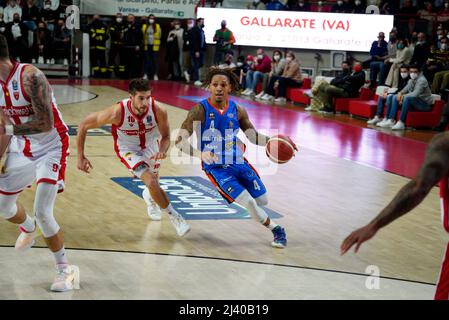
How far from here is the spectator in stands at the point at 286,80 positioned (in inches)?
800

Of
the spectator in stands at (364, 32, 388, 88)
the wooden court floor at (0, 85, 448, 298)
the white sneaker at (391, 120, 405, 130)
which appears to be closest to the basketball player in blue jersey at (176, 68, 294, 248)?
the wooden court floor at (0, 85, 448, 298)

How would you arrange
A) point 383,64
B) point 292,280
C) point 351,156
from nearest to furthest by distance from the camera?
point 292,280 → point 351,156 → point 383,64

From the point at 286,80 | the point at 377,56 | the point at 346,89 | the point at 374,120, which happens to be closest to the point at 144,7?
the point at 286,80

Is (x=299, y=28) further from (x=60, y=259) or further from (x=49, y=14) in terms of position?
(x=60, y=259)

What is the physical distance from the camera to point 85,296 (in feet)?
17.5

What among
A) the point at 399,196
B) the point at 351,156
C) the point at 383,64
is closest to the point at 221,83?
the point at 399,196

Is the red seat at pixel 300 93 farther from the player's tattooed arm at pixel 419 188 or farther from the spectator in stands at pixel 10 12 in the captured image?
the player's tattooed arm at pixel 419 188

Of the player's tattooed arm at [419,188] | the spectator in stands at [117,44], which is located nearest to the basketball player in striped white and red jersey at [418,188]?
the player's tattooed arm at [419,188]

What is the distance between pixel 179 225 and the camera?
23.3 feet

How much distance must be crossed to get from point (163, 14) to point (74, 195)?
17659 mm

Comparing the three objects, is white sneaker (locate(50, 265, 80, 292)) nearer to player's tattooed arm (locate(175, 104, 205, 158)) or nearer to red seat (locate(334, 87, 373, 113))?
player's tattooed arm (locate(175, 104, 205, 158))

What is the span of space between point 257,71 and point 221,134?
14.8 m

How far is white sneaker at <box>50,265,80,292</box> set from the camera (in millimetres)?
5391

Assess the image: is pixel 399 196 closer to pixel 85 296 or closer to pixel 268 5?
pixel 85 296
